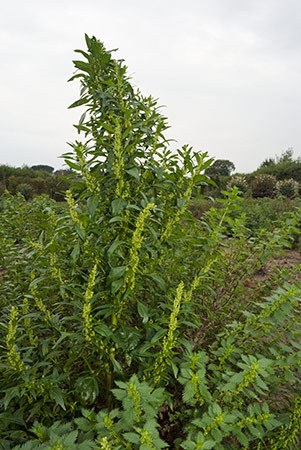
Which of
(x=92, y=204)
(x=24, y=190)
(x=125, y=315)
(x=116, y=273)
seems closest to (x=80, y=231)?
(x=92, y=204)

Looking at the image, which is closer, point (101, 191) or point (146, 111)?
point (101, 191)

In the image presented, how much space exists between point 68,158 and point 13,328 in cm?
101

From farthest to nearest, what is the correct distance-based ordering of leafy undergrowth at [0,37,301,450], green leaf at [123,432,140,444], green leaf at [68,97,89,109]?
green leaf at [68,97,89,109]
leafy undergrowth at [0,37,301,450]
green leaf at [123,432,140,444]

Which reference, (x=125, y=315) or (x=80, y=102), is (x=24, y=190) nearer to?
(x=80, y=102)

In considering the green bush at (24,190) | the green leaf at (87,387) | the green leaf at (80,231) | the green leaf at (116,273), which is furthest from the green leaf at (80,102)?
the green bush at (24,190)

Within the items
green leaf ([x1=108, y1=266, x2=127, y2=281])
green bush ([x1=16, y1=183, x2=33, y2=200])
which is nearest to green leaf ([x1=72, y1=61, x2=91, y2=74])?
green leaf ([x1=108, y1=266, x2=127, y2=281])

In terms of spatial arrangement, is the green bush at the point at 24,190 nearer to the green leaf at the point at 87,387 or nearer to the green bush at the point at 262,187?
the green bush at the point at 262,187

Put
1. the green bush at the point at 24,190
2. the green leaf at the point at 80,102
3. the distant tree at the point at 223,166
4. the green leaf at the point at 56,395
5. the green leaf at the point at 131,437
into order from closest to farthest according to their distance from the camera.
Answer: the green leaf at the point at 131,437
the green leaf at the point at 56,395
the green leaf at the point at 80,102
the green bush at the point at 24,190
the distant tree at the point at 223,166

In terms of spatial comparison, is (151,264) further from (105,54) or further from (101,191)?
(105,54)

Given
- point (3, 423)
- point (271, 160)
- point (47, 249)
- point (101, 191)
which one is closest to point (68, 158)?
point (101, 191)

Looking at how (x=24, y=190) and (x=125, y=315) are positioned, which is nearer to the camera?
(x=125, y=315)

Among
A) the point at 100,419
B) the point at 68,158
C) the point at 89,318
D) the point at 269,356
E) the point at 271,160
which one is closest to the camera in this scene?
the point at 100,419

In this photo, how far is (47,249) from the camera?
1.82m

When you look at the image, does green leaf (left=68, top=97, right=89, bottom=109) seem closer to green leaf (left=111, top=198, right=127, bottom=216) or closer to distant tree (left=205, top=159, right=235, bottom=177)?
green leaf (left=111, top=198, right=127, bottom=216)
